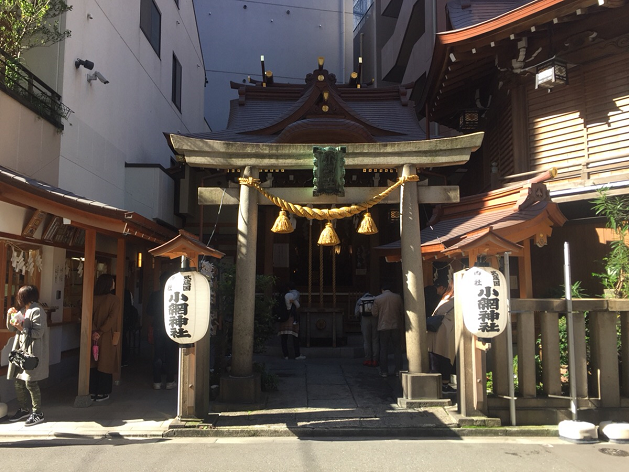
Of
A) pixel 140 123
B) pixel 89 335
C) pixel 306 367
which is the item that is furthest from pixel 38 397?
pixel 140 123

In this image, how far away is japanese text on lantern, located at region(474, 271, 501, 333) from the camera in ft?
22.9

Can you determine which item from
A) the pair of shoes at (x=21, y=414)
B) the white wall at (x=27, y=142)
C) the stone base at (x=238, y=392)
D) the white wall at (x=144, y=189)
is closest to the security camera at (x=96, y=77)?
the white wall at (x=27, y=142)

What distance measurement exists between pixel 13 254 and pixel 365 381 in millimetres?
7089

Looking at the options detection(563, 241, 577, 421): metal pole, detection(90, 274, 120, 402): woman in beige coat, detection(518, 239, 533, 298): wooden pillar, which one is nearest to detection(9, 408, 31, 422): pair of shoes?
detection(90, 274, 120, 402): woman in beige coat

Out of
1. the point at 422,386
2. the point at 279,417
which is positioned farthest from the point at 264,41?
the point at 279,417

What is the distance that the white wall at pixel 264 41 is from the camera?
28.6 m

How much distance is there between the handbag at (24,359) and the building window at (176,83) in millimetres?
14034

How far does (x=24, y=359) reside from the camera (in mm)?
6852

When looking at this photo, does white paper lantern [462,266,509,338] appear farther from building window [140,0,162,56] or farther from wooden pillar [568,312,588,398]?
building window [140,0,162,56]

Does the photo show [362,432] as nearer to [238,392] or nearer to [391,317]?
[238,392]

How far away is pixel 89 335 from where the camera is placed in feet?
26.9

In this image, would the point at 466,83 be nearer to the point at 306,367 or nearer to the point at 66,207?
the point at 306,367

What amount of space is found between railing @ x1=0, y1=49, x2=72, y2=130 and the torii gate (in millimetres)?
3024

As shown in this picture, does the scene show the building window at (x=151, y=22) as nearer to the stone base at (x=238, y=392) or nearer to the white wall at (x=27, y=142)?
Result: the white wall at (x=27, y=142)
